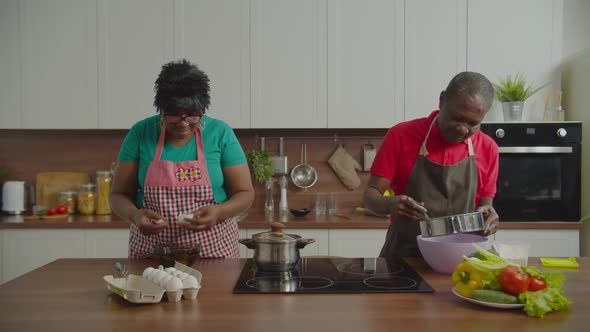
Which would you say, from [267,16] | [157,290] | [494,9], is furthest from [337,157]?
[157,290]

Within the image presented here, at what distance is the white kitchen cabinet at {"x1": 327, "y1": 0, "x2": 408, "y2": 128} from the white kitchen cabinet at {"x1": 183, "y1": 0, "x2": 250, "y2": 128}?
0.61m

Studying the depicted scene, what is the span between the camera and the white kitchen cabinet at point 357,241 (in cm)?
355

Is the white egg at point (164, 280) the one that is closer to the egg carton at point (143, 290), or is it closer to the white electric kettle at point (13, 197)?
the egg carton at point (143, 290)

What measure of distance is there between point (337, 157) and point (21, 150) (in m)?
2.45

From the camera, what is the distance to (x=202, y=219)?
2.04 meters

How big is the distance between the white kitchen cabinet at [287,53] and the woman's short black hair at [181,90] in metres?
1.69

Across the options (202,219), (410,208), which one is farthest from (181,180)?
(410,208)

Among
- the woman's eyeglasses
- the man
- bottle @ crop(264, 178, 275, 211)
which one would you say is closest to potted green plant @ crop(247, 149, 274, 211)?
bottle @ crop(264, 178, 275, 211)

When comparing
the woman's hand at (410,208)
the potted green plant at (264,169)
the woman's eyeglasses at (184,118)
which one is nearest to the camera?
the woman's hand at (410,208)

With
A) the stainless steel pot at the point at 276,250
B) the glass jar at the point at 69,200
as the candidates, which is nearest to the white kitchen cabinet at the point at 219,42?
the glass jar at the point at 69,200

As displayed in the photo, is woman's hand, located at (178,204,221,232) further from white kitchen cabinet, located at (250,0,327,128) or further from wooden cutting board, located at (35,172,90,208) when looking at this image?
wooden cutting board, located at (35,172,90,208)

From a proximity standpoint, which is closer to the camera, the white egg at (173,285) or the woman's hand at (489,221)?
the white egg at (173,285)

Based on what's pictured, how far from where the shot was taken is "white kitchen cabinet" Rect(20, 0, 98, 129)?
12.5ft

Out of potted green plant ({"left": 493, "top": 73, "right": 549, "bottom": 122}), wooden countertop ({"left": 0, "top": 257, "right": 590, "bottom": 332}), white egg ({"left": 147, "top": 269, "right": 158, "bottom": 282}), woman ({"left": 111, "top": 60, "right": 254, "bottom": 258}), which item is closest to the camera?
wooden countertop ({"left": 0, "top": 257, "right": 590, "bottom": 332})
